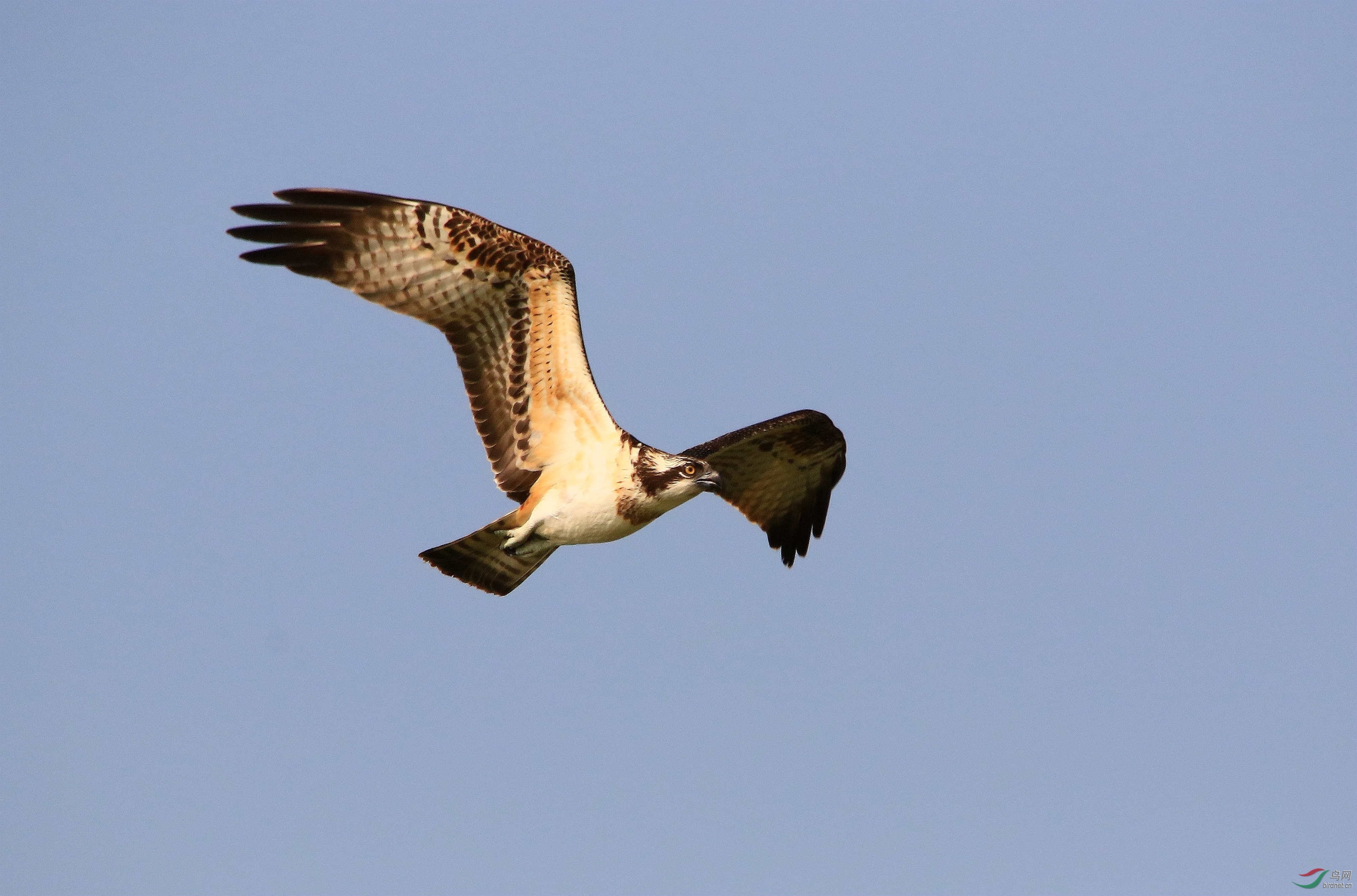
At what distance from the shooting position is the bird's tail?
10.6 metres

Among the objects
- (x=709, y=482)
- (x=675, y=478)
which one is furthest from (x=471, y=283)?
(x=709, y=482)

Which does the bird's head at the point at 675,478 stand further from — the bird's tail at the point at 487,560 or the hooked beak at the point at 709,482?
the bird's tail at the point at 487,560

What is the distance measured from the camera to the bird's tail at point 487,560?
1056 cm

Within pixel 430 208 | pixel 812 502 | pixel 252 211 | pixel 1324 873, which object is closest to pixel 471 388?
pixel 430 208

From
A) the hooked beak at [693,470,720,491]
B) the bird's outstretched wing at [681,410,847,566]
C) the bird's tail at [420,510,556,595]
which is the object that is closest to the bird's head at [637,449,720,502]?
the hooked beak at [693,470,720,491]

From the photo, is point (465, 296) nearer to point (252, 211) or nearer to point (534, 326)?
point (534, 326)

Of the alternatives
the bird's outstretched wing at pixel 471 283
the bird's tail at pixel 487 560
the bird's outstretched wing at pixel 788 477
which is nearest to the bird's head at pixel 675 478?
the bird's outstretched wing at pixel 471 283

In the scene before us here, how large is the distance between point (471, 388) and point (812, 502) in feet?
13.0

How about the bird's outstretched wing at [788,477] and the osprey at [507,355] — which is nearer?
the osprey at [507,355]

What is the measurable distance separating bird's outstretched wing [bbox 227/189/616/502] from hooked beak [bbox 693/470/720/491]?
89 centimetres

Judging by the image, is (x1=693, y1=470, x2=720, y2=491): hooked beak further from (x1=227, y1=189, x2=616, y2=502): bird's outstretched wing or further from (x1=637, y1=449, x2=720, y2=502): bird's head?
(x1=227, y1=189, x2=616, y2=502): bird's outstretched wing

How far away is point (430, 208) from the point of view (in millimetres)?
10109

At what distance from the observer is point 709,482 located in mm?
10148

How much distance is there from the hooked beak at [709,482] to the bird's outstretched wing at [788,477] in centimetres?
183
